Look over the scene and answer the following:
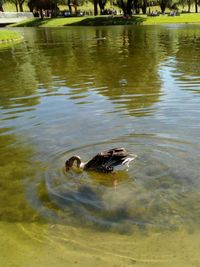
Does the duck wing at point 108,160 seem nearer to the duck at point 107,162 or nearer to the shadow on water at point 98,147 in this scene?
the duck at point 107,162

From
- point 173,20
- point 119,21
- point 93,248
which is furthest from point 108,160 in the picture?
point 119,21

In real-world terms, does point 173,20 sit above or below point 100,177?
below

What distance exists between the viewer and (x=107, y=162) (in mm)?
9797

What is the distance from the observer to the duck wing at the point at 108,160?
9570mm

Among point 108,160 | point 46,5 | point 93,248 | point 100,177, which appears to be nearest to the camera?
point 93,248

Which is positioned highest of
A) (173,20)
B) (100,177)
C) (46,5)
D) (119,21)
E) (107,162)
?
(46,5)

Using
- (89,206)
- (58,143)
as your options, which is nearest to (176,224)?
(89,206)

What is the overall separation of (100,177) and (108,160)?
24.3 inches

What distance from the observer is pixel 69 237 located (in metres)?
7.55

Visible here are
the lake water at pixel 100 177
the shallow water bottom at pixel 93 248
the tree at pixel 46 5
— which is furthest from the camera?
the tree at pixel 46 5

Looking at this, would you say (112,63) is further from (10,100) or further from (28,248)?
(28,248)

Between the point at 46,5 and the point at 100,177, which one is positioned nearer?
the point at 100,177

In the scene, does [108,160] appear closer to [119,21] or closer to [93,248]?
[93,248]

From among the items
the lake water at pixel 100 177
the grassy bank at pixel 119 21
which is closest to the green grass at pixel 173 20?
the grassy bank at pixel 119 21
